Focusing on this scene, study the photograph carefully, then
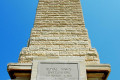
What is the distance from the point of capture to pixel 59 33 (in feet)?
19.6

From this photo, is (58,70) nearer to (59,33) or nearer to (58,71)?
(58,71)

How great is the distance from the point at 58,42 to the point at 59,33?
45 cm

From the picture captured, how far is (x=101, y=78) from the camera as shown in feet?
15.3

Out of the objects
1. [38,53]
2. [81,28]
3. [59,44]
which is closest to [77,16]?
[81,28]

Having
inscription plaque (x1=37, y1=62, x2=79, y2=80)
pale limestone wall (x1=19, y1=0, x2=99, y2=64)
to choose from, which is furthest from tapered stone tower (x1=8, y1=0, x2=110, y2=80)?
inscription plaque (x1=37, y1=62, x2=79, y2=80)

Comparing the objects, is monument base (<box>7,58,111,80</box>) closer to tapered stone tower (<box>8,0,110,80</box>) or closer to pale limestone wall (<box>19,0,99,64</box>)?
tapered stone tower (<box>8,0,110,80</box>)

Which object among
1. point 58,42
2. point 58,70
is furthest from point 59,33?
point 58,70

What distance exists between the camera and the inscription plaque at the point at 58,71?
430 cm

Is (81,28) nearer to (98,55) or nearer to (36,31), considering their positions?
(98,55)

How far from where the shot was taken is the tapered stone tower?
457 cm

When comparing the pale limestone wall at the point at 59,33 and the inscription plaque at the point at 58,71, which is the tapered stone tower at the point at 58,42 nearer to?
the pale limestone wall at the point at 59,33

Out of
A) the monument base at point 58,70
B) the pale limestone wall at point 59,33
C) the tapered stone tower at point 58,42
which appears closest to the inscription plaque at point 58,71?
the monument base at point 58,70

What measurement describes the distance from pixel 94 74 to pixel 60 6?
12.1 feet

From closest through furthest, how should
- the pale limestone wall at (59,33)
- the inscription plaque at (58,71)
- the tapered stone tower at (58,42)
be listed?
the inscription plaque at (58,71) < the tapered stone tower at (58,42) < the pale limestone wall at (59,33)
